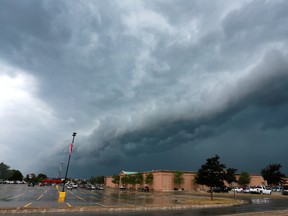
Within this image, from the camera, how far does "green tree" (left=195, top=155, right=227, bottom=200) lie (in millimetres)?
38719

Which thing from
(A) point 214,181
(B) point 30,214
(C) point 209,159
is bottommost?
(B) point 30,214

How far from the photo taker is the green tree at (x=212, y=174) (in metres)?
38.7

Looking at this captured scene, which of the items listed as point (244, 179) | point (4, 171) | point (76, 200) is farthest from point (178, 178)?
point (4, 171)

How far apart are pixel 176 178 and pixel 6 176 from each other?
14852 centimetres

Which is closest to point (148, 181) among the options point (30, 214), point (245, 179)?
point (245, 179)

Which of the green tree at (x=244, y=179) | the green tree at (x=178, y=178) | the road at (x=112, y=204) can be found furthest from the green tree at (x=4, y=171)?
the road at (x=112, y=204)

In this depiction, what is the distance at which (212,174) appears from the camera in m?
39.1

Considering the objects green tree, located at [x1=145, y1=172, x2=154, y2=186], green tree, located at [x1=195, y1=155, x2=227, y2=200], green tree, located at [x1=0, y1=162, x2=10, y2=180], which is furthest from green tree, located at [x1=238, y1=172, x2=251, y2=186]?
green tree, located at [x1=0, y1=162, x2=10, y2=180]

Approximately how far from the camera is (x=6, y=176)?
192m

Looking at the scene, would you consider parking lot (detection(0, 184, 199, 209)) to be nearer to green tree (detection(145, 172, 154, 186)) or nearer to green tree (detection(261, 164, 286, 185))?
green tree (detection(261, 164, 286, 185))

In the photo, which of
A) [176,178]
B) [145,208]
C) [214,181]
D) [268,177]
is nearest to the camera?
[145,208]

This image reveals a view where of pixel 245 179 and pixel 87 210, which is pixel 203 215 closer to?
pixel 87 210

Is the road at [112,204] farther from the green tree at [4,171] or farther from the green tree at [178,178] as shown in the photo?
the green tree at [4,171]

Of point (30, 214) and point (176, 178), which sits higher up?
point (176, 178)
